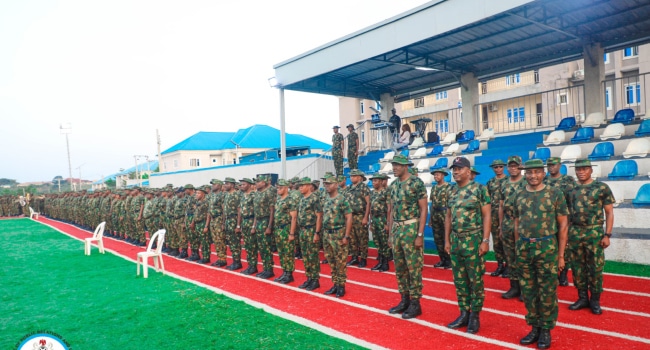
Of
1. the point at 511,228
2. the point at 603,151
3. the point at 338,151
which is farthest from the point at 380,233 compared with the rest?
the point at 338,151

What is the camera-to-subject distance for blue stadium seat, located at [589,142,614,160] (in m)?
10.1

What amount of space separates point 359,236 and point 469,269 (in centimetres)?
426

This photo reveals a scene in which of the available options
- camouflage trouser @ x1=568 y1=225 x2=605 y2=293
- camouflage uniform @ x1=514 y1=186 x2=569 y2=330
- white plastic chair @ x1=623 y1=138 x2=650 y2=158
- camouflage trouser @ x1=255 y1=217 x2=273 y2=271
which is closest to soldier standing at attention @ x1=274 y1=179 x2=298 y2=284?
camouflage trouser @ x1=255 y1=217 x2=273 y2=271

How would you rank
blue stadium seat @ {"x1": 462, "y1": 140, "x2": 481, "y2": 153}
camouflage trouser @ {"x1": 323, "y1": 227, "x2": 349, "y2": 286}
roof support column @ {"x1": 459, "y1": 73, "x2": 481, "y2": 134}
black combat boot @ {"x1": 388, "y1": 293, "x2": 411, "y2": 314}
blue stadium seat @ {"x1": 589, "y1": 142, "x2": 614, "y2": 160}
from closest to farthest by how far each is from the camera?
black combat boot @ {"x1": 388, "y1": 293, "x2": 411, "y2": 314}
camouflage trouser @ {"x1": 323, "y1": 227, "x2": 349, "y2": 286}
blue stadium seat @ {"x1": 589, "y1": 142, "x2": 614, "y2": 160}
blue stadium seat @ {"x1": 462, "y1": 140, "x2": 481, "y2": 153}
roof support column @ {"x1": 459, "y1": 73, "x2": 481, "y2": 134}

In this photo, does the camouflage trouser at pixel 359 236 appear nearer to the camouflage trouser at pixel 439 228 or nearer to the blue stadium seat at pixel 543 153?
the camouflage trouser at pixel 439 228

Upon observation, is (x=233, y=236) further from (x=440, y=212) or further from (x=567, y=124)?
(x=567, y=124)

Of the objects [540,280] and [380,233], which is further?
[380,233]

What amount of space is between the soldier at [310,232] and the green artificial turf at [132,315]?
4.26 feet

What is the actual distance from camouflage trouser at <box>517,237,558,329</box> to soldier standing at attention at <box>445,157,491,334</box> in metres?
0.42

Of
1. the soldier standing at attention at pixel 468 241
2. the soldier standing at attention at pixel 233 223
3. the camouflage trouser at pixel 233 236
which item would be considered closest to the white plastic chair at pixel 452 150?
the soldier standing at attention at pixel 233 223

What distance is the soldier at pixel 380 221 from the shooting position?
27.0ft

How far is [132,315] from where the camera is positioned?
5754 millimetres

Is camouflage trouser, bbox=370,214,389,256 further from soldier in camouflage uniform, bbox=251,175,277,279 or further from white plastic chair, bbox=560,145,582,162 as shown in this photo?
white plastic chair, bbox=560,145,582,162

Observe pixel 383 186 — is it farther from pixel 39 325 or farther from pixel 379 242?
pixel 39 325
